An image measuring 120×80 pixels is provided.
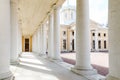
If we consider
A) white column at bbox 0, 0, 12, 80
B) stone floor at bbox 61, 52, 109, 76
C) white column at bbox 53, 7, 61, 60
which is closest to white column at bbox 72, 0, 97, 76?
stone floor at bbox 61, 52, 109, 76

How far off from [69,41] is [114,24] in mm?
75238

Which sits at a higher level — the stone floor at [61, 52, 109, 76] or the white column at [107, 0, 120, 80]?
the white column at [107, 0, 120, 80]

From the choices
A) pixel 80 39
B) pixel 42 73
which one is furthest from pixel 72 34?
pixel 42 73

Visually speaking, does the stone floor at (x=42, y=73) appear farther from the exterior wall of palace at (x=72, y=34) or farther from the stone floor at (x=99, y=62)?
the exterior wall of palace at (x=72, y=34)

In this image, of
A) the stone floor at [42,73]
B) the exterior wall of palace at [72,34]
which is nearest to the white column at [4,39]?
the stone floor at [42,73]

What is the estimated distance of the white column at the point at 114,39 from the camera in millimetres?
6559

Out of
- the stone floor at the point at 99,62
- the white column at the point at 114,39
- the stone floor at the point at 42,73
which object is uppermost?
the white column at the point at 114,39

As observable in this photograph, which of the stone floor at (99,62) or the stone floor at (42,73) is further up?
the stone floor at (42,73)

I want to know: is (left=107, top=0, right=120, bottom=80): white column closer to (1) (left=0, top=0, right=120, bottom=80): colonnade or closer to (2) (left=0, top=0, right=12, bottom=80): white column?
(1) (left=0, top=0, right=120, bottom=80): colonnade

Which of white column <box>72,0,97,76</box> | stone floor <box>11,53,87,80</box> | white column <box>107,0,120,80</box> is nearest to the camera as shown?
white column <box>107,0,120,80</box>

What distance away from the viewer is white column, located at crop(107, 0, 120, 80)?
6559mm

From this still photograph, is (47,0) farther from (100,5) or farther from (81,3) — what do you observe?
(100,5)

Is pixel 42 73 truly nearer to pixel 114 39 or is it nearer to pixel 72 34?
pixel 114 39

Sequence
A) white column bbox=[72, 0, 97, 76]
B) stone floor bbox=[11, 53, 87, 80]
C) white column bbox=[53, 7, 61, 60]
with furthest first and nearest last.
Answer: white column bbox=[53, 7, 61, 60] → white column bbox=[72, 0, 97, 76] → stone floor bbox=[11, 53, 87, 80]
